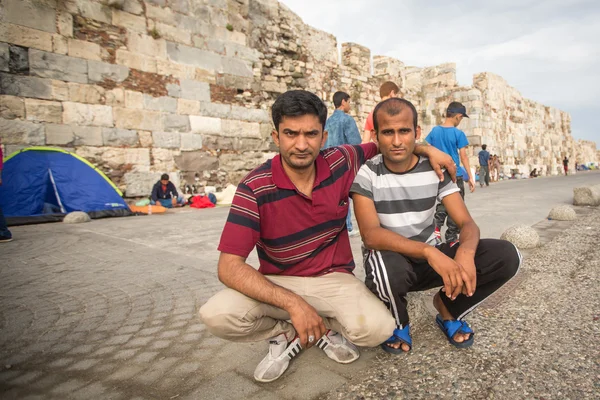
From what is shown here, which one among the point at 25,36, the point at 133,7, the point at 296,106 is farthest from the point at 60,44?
the point at 296,106

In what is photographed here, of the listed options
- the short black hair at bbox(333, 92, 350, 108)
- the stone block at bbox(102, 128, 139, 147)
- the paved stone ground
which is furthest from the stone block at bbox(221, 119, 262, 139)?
the paved stone ground

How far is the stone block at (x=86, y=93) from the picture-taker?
7.86 m

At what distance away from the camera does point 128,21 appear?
8.65 m

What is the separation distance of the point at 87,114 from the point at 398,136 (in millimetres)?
7878

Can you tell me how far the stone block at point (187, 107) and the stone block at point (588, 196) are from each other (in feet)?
29.3

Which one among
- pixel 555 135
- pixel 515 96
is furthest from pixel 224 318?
pixel 555 135

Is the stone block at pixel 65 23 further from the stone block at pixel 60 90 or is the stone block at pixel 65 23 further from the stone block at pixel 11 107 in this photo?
the stone block at pixel 11 107

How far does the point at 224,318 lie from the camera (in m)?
1.85

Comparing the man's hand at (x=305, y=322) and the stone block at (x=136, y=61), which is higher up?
the stone block at (x=136, y=61)

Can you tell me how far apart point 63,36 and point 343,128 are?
6.39 metres

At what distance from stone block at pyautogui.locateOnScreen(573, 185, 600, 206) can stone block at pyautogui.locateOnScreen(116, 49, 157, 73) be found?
9.82 meters

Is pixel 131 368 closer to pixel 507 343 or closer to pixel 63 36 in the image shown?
pixel 507 343

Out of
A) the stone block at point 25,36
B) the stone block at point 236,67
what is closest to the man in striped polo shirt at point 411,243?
the stone block at point 25,36

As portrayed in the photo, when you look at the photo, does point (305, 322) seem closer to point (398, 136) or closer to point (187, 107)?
point (398, 136)
